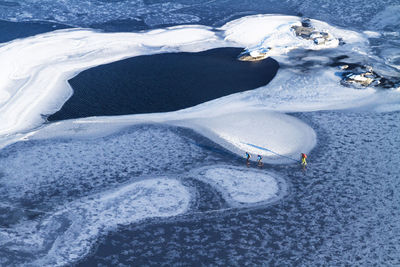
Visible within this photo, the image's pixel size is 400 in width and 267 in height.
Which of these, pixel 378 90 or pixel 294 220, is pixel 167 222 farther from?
pixel 378 90

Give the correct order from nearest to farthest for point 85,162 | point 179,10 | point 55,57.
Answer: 1. point 85,162
2. point 55,57
3. point 179,10

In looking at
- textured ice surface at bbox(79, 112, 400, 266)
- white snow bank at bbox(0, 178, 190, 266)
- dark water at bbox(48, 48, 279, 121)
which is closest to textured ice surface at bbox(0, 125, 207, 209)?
white snow bank at bbox(0, 178, 190, 266)

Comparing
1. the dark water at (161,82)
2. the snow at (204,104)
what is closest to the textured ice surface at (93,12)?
the snow at (204,104)

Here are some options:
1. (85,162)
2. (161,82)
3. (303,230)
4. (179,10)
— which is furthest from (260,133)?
(179,10)

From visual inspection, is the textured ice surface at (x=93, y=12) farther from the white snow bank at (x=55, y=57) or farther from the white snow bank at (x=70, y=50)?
the white snow bank at (x=55, y=57)

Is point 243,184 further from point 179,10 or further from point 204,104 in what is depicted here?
point 179,10

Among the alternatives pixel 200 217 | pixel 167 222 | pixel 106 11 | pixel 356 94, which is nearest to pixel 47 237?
pixel 167 222
